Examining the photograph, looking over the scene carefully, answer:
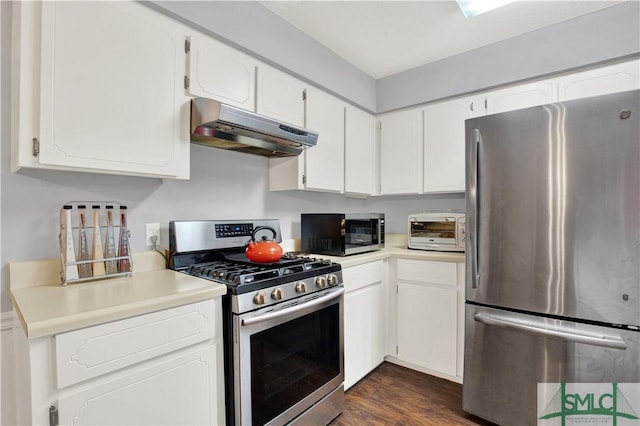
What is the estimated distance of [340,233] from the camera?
2188 mm

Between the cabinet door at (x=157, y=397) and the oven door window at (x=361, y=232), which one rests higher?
the oven door window at (x=361, y=232)

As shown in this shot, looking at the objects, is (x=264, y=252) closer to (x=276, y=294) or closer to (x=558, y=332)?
(x=276, y=294)

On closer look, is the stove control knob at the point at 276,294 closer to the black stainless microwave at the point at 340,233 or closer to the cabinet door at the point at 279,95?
the black stainless microwave at the point at 340,233

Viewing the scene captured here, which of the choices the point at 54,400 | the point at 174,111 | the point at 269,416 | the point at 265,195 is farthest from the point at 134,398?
the point at 265,195

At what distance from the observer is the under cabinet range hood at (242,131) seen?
1.48m

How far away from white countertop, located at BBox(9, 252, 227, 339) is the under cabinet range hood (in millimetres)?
719

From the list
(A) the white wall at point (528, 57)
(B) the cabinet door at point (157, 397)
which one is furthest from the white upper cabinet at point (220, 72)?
(A) the white wall at point (528, 57)

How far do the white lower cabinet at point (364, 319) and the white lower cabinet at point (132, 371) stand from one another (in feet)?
3.10

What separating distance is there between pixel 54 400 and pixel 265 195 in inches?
61.1

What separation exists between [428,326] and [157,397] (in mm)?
1765

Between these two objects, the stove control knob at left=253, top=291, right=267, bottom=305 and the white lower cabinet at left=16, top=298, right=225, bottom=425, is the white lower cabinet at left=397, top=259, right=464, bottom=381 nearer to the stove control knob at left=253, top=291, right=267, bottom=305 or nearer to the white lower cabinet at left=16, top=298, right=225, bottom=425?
the stove control knob at left=253, top=291, right=267, bottom=305

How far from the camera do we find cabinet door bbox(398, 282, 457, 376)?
2.16 m

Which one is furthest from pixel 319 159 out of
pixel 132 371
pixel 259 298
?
pixel 132 371

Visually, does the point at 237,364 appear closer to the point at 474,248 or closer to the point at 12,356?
the point at 12,356
